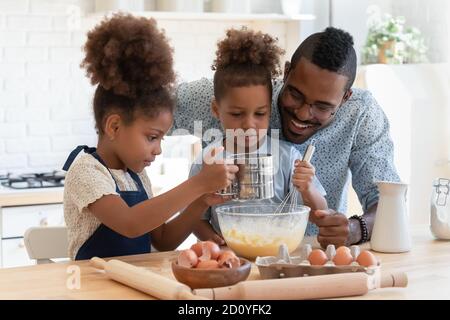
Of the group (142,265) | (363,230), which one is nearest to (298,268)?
(142,265)

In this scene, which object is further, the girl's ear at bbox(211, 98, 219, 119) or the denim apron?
the girl's ear at bbox(211, 98, 219, 119)

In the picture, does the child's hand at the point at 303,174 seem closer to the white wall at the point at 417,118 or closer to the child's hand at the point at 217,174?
the child's hand at the point at 217,174

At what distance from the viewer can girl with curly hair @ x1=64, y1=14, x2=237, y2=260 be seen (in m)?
2.10

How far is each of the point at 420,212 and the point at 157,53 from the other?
8.30 feet

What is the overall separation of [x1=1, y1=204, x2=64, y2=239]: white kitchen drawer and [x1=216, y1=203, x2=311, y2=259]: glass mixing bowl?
6.08ft

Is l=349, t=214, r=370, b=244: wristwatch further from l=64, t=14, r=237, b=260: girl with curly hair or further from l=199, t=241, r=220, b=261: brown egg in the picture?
l=199, t=241, r=220, b=261: brown egg

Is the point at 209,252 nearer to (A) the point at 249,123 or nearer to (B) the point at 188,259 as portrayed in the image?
(B) the point at 188,259

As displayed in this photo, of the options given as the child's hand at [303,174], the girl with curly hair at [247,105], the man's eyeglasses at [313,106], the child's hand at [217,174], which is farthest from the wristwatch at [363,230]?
the child's hand at [217,174]

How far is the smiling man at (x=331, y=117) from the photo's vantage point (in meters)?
2.34

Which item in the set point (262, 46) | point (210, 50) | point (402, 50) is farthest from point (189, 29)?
point (262, 46)

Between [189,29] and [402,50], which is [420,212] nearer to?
[402,50]

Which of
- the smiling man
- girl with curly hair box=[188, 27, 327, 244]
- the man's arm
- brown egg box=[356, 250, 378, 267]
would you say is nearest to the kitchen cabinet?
the smiling man

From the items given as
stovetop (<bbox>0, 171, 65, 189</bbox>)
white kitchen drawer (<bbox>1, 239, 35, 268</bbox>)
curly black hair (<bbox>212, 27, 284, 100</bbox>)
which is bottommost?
white kitchen drawer (<bbox>1, 239, 35, 268</bbox>)

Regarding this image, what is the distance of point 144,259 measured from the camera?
2016 mm
